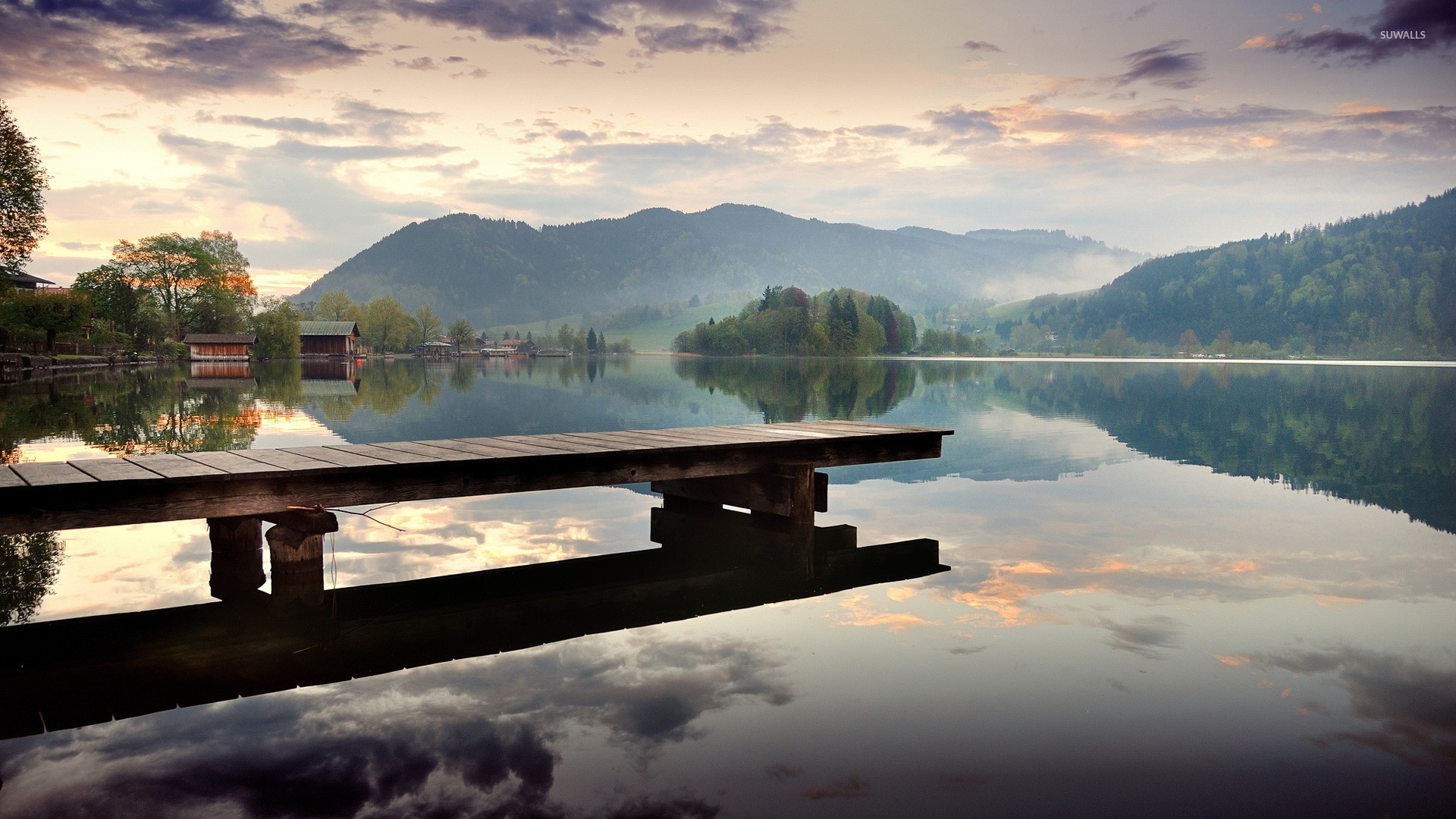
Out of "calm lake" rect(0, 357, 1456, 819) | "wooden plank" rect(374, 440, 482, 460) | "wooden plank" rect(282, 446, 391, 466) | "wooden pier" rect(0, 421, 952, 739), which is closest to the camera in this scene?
"calm lake" rect(0, 357, 1456, 819)

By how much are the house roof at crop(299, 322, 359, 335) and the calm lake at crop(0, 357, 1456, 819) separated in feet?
451

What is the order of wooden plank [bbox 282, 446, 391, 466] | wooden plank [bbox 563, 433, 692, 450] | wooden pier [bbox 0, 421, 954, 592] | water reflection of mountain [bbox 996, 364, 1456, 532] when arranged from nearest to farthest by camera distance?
wooden pier [bbox 0, 421, 954, 592]
wooden plank [bbox 282, 446, 391, 466]
wooden plank [bbox 563, 433, 692, 450]
water reflection of mountain [bbox 996, 364, 1456, 532]

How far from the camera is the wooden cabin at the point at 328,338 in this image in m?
150

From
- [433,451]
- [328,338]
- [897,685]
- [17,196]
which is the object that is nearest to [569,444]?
[433,451]

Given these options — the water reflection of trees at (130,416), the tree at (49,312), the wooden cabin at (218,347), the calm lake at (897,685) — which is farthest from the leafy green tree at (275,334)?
the calm lake at (897,685)

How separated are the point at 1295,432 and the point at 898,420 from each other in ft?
42.7

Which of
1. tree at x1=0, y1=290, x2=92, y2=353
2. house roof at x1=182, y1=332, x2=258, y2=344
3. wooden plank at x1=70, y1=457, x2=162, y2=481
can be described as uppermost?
tree at x1=0, y1=290, x2=92, y2=353

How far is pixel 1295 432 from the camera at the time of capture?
33094 millimetres

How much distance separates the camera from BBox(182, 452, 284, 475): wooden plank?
962 centimetres

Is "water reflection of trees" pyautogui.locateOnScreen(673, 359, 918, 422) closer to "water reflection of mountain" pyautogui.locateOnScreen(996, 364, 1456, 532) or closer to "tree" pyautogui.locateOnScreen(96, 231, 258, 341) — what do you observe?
"water reflection of mountain" pyautogui.locateOnScreen(996, 364, 1456, 532)

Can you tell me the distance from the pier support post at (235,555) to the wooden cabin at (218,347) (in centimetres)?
11393

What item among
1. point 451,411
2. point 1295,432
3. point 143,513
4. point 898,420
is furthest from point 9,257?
point 1295,432

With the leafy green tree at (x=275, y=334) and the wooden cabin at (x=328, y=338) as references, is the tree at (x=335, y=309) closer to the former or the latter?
the wooden cabin at (x=328, y=338)

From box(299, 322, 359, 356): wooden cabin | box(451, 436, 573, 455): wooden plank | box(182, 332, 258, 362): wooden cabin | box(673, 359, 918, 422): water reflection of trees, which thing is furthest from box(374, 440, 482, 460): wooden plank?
box(299, 322, 359, 356): wooden cabin
